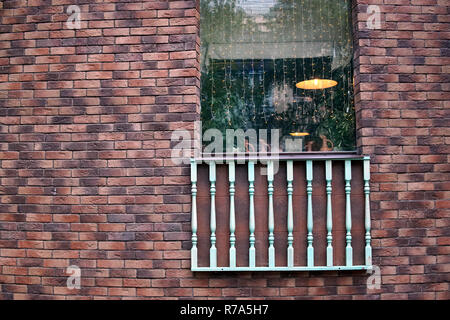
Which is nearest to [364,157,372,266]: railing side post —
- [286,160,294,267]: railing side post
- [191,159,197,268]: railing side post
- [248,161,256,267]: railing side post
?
[286,160,294,267]: railing side post

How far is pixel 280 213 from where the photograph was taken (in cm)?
377

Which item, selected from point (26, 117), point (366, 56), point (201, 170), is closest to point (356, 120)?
point (366, 56)

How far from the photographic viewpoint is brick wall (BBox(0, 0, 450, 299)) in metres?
3.79

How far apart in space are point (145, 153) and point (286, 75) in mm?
1485

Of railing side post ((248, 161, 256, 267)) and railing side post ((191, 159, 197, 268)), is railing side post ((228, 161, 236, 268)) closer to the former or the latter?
railing side post ((248, 161, 256, 267))

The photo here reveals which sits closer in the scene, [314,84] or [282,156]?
[282,156]

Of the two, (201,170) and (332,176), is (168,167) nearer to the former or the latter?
(201,170)

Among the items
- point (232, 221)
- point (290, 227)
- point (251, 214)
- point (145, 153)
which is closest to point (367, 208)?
point (290, 227)

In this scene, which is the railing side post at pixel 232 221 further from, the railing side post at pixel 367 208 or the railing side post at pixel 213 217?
the railing side post at pixel 367 208

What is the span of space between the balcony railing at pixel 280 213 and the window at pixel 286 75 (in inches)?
15.6

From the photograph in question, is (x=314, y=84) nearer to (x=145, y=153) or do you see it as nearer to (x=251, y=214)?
(x=251, y=214)

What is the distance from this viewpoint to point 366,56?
153 inches

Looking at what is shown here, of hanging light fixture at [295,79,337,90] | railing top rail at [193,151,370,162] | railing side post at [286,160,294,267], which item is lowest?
railing side post at [286,160,294,267]

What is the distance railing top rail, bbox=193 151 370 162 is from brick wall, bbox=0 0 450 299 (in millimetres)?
176
